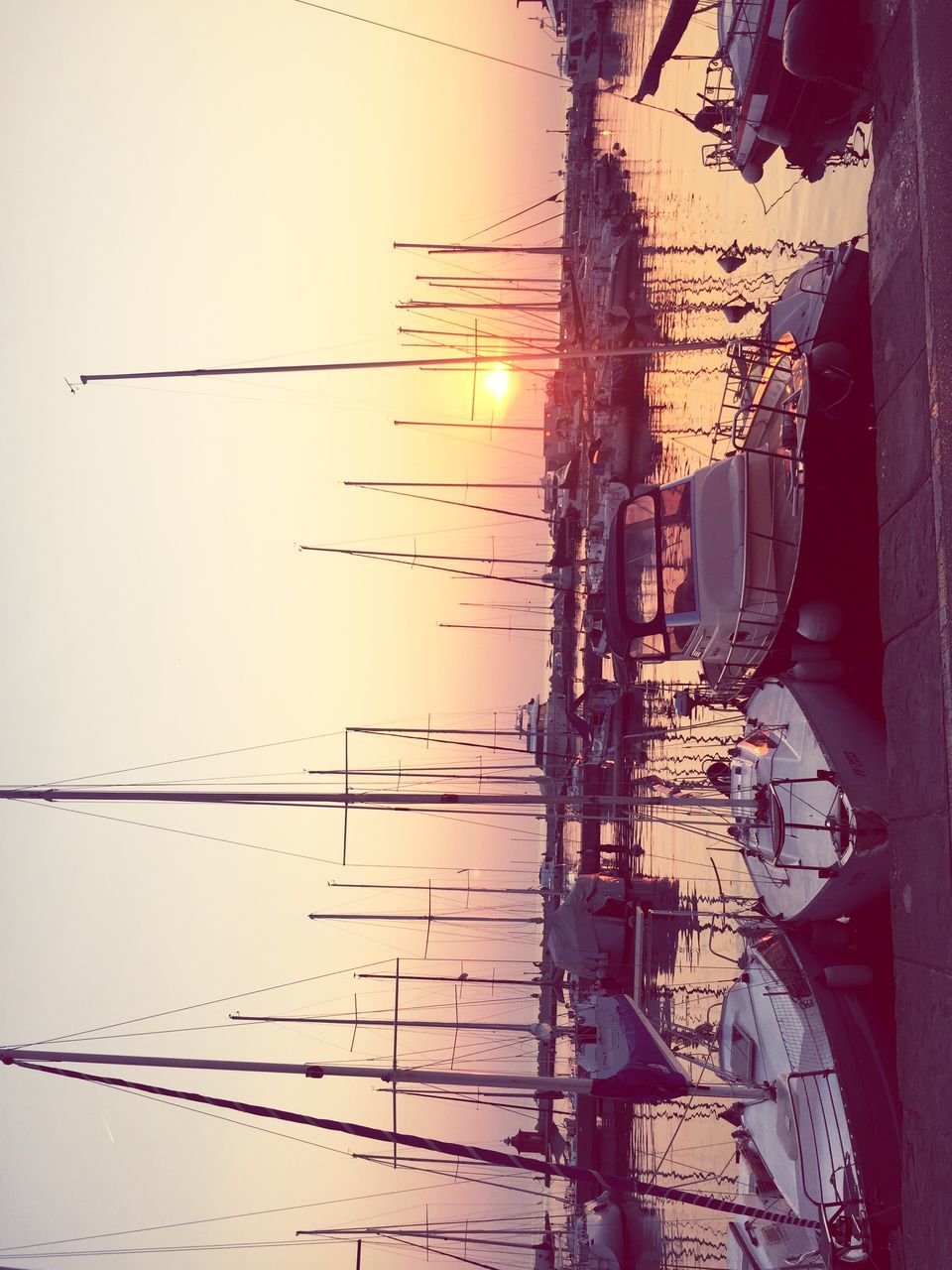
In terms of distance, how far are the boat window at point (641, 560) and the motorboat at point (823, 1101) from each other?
12.4ft

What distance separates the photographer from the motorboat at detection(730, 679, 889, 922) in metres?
7.52

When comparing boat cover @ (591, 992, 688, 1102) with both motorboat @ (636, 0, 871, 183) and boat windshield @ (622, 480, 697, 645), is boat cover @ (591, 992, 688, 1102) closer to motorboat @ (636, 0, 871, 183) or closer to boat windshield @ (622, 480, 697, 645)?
boat windshield @ (622, 480, 697, 645)

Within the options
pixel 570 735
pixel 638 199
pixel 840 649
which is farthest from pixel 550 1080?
pixel 638 199

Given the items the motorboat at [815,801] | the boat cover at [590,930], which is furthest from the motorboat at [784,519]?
the boat cover at [590,930]

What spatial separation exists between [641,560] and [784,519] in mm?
2311

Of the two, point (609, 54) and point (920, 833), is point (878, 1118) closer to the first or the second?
point (920, 833)

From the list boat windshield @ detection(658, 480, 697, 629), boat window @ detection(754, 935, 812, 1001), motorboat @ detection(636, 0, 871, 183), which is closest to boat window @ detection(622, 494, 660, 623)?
boat windshield @ detection(658, 480, 697, 629)

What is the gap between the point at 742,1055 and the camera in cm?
921

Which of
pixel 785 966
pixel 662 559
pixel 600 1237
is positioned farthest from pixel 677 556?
pixel 600 1237

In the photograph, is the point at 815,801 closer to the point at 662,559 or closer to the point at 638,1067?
the point at 638,1067

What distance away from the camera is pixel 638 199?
20.5 m

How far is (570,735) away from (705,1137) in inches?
434

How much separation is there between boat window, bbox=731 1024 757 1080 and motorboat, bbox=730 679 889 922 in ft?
4.39

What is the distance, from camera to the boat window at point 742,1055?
9008 millimetres
